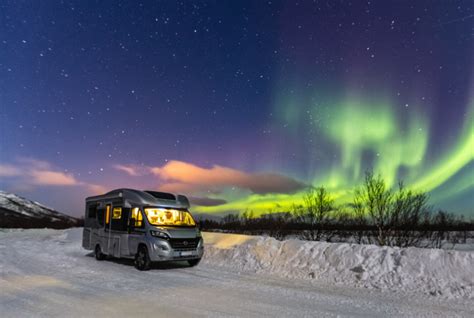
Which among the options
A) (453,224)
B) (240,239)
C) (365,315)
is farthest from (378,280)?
(453,224)

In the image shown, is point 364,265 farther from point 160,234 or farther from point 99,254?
point 99,254

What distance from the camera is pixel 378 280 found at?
1053 centimetres

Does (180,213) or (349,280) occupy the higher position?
(180,213)

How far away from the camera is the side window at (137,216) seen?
13.9m

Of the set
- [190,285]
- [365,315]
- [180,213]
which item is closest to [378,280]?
[365,315]

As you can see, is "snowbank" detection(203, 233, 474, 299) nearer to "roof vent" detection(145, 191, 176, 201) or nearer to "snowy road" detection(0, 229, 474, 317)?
"snowy road" detection(0, 229, 474, 317)

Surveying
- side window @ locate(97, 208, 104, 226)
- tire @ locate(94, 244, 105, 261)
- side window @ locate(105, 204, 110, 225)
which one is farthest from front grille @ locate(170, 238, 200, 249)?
side window @ locate(97, 208, 104, 226)

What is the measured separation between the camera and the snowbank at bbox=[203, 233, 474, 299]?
31.9ft

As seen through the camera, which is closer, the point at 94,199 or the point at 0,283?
the point at 0,283

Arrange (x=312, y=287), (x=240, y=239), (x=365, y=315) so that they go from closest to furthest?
(x=365, y=315), (x=312, y=287), (x=240, y=239)

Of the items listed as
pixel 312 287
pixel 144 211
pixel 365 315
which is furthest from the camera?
pixel 144 211

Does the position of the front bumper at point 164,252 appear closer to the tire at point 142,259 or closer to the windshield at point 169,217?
the tire at point 142,259

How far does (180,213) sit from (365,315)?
921cm

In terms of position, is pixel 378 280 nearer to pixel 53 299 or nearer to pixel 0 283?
pixel 53 299
